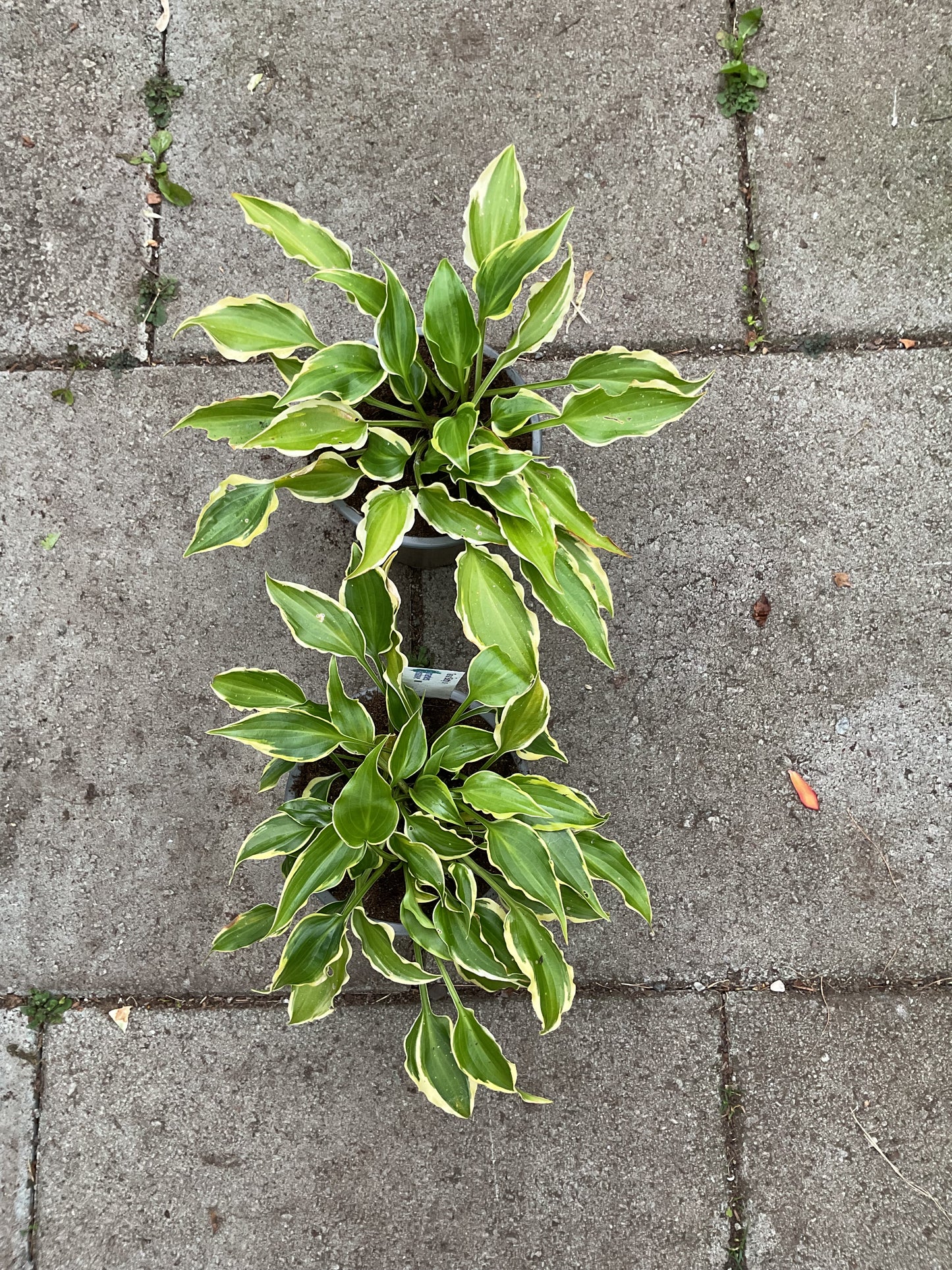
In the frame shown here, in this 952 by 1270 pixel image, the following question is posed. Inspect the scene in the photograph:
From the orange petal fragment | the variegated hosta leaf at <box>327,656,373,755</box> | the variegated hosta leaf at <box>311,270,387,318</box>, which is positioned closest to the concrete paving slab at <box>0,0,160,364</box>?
the variegated hosta leaf at <box>311,270,387,318</box>

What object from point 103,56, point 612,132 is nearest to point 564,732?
point 612,132

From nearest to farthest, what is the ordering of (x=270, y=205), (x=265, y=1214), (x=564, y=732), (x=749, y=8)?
(x=270, y=205)
(x=265, y=1214)
(x=564, y=732)
(x=749, y=8)

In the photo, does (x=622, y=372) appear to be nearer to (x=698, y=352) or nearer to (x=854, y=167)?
(x=698, y=352)

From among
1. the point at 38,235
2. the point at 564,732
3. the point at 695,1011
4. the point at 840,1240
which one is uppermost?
the point at 38,235

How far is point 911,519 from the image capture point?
2.36 m

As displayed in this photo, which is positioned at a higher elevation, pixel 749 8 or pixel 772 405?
pixel 749 8

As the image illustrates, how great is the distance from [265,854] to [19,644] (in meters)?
1.06

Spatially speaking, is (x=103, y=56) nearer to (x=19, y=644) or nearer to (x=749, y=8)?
(x=19, y=644)

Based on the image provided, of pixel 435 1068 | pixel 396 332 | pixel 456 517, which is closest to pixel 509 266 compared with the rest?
pixel 396 332

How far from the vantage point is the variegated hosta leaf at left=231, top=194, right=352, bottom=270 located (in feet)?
5.54

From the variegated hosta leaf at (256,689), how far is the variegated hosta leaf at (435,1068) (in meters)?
0.66

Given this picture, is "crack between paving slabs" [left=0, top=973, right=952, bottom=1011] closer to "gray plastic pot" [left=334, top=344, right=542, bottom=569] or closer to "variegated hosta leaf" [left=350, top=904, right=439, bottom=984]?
"variegated hosta leaf" [left=350, top=904, right=439, bottom=984]

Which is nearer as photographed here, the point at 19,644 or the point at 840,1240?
the point at 840,1240

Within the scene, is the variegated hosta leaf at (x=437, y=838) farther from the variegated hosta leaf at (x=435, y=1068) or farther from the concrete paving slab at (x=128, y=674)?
the concrete paving slab at (x=128, y=674)
